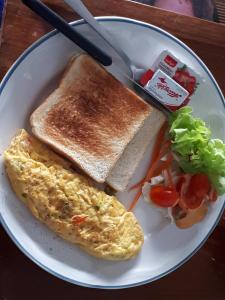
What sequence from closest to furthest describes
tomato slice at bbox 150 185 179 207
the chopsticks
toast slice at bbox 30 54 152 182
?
the chopsticks, toast slice at bbox 30 54 152 182, tomato slice at bbox 150 185 179 207

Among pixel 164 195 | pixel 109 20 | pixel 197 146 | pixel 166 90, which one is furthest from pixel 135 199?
pixel 109 20

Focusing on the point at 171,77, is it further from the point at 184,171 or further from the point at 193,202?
the point at 193,202

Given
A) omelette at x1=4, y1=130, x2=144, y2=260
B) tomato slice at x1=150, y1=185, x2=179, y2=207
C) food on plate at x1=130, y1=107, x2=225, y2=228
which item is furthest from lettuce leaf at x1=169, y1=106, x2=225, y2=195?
omelette at x1=4, y1=130, x2=144, y2=260

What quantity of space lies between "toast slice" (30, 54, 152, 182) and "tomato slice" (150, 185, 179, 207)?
0.21 m

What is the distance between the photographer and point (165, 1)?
2.32 meters

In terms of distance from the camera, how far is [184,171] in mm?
2068

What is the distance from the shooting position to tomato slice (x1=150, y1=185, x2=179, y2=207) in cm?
203

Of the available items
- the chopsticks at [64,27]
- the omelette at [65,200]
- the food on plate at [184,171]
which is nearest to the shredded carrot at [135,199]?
the food on plate at [184,171]

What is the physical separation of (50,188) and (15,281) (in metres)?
0.42

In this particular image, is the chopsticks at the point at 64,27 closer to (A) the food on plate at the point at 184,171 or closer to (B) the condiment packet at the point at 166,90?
(B) the condiment packet at the point at 166,90

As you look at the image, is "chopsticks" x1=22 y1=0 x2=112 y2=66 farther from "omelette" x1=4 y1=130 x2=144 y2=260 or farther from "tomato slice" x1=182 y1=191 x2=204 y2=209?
"tomato slice" x1=182 y1=191 x2=204 y2=209

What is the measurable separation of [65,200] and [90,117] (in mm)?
335

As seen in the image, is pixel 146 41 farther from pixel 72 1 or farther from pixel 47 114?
pixel 47 114

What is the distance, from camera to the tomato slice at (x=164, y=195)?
2.03m
